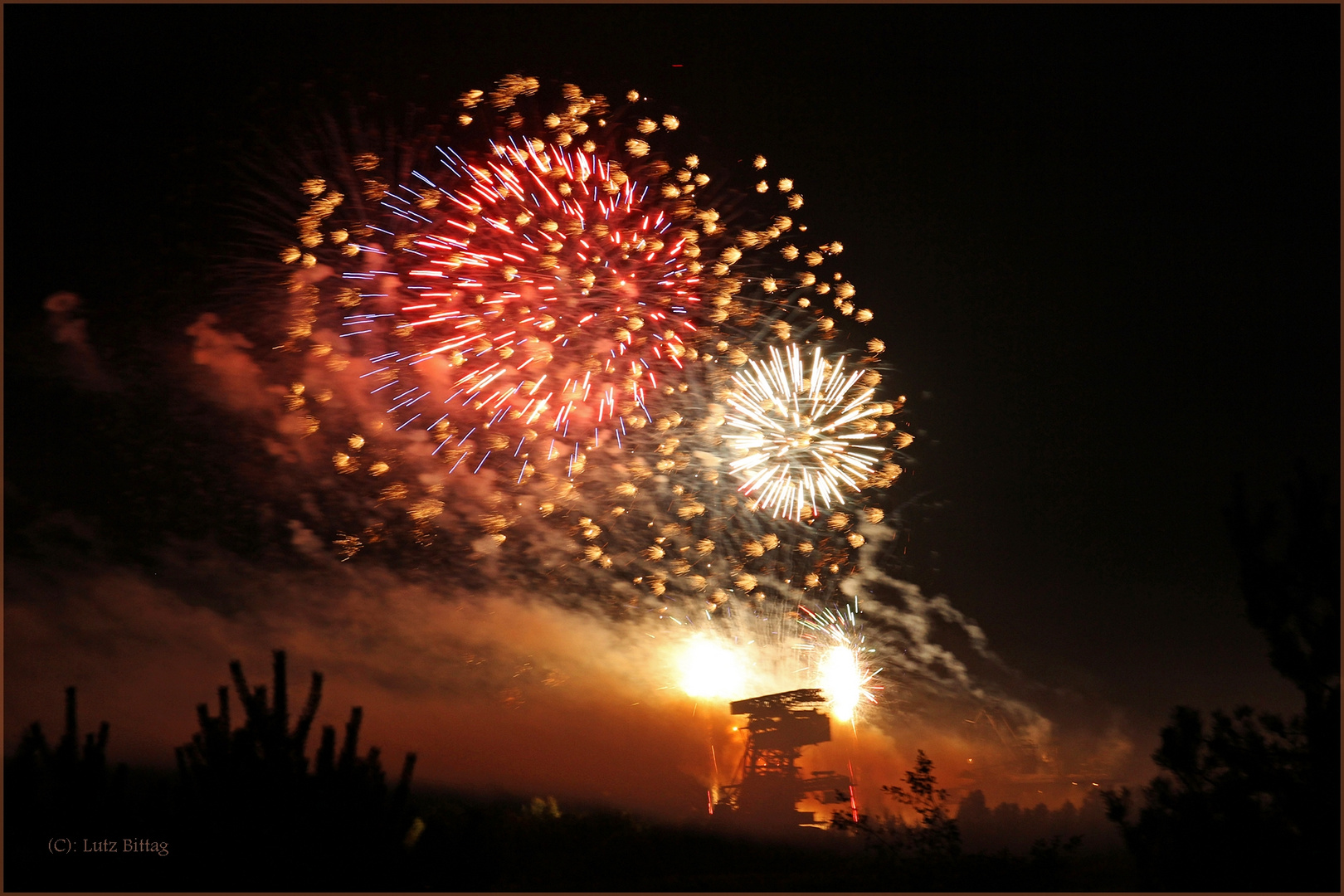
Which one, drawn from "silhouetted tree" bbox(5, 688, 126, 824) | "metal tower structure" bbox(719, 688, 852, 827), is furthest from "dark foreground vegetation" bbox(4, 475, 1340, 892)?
"metal tower structure" bbox(719, 688, 852, 827)

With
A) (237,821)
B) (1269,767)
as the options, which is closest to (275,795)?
(237,821)

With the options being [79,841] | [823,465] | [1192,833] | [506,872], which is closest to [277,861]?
[79,841]

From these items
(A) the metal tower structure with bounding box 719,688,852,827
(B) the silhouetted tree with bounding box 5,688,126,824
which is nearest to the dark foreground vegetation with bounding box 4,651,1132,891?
(B) the silhouetted tree with bounding box 5,688,126,824

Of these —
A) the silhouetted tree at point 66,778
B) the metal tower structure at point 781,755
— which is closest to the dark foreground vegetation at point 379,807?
the silhouetted tree at point 66,778

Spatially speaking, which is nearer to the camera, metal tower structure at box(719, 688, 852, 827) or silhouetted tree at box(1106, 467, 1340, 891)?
silhouetted tree at box(1106, 467, 1340, 891)

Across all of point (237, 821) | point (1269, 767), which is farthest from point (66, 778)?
point (1269, 767)

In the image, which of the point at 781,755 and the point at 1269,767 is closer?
the point at 1269,767

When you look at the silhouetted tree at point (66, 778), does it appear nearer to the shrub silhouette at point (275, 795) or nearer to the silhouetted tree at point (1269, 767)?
the shrub silhouette at point (275, 795)

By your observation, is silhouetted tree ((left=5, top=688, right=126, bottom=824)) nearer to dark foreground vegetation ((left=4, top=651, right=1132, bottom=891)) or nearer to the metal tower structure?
dark foreground vegetation ((left=4, top=651, right=1132, bottom=891))

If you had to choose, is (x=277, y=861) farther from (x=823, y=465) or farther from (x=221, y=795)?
(x=823, y=465)

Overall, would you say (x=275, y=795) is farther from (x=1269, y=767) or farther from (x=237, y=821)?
(x=1269, y=767)

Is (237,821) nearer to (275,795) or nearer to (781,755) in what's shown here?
(275,795)
